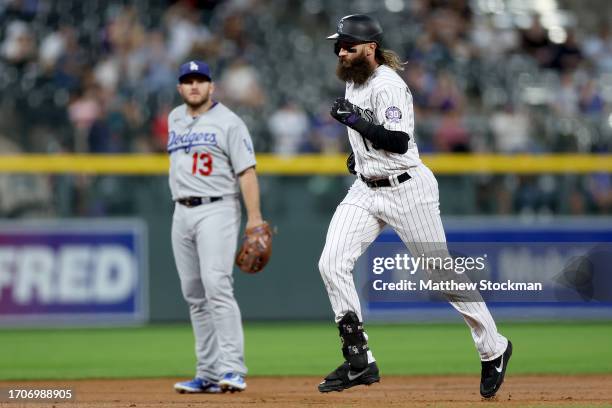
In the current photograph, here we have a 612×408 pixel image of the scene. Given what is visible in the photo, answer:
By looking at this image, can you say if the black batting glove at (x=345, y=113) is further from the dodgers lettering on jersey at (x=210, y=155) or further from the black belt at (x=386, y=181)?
the dodgers lettering on jersey at (x=210, y=155)

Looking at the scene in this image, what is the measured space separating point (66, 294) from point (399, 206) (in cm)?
668

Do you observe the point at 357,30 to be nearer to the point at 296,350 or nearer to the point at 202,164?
the point at 202,164

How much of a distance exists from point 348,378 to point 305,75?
923 cm

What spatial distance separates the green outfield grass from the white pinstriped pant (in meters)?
2.44

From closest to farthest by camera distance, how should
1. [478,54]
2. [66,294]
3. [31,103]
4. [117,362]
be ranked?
1. [117,362]
2. [66,294]
3. [31,103]
4. [478,54]

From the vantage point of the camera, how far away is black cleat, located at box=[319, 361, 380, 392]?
5961 millimetres

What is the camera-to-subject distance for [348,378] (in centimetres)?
596

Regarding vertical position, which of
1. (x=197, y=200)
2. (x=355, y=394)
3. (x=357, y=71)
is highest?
(x=357, y=71)

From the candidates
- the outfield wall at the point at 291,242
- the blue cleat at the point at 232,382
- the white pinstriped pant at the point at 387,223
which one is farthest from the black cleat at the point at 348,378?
the outfield wall at the point at 291,242

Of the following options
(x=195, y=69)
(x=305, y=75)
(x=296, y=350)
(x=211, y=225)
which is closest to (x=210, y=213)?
(x=211, y=225)

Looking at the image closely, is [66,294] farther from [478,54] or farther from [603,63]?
[603,63]

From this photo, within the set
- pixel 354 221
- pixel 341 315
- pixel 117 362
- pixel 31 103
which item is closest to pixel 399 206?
pixel 354 221

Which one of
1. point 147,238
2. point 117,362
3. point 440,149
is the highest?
point 440,149

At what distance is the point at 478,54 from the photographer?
15.4 meters
